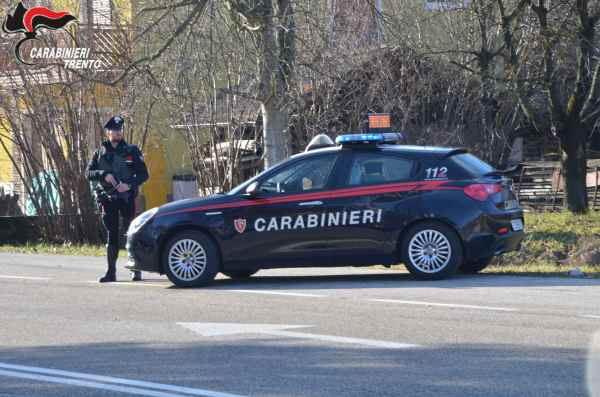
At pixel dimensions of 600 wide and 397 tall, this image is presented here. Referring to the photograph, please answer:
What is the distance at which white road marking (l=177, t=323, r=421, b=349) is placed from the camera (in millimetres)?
8039

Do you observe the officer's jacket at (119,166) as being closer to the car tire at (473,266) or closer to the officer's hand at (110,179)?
the officer's hand at (110,179)

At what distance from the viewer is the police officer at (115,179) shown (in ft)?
42.4

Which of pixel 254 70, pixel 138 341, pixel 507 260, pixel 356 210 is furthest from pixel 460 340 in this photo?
pixel 254 70

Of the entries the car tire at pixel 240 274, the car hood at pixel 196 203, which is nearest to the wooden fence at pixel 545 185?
the car tire at pixel 240 274

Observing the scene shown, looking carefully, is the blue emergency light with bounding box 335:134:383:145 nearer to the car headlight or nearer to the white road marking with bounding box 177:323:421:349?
the car headlight

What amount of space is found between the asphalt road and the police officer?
2.75 ft

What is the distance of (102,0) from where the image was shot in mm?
22078

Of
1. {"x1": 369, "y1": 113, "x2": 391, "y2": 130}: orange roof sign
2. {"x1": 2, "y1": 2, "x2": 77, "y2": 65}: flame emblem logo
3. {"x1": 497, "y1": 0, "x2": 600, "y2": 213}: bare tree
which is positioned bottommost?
{"x1": 369, "y1": 113, "x2": 391, "y2": 130}: orange roof sign

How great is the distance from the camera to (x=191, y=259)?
1204 centimetres

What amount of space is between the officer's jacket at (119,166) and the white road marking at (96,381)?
213 inches

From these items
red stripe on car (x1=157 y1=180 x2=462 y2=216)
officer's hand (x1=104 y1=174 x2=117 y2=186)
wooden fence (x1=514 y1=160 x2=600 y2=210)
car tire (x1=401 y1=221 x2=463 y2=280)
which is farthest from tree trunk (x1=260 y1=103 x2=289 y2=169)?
wooden fence (x1=514 y1=160 x2=600 y2=210)

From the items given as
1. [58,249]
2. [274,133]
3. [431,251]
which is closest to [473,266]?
[431,251]

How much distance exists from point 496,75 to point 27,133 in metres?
9.98

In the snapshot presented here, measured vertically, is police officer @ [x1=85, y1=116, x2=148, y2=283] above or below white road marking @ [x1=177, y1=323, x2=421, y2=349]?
above
